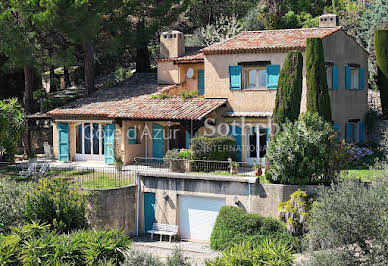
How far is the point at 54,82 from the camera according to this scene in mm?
44281

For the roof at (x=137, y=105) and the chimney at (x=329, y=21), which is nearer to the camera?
the roof at (x=137, y=105)

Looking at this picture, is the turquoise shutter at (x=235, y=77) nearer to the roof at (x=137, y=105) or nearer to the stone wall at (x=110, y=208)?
the roof at (x=137, y=105)

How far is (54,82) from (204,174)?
23010 mm

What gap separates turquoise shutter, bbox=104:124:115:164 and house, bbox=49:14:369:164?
Result: 0.17 feet

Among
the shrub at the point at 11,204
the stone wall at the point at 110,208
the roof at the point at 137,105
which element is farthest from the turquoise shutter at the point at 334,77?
the shrub at the point at 11,204

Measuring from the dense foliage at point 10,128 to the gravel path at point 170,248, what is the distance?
946 cm

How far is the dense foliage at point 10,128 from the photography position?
29828mm

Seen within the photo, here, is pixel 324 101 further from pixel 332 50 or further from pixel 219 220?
pixel 219 220

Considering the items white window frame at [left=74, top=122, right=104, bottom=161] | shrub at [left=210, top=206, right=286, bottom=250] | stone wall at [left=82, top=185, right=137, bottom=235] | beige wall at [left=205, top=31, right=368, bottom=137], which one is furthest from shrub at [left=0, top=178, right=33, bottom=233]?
beige wall at [left=205, top=31, right=368, bottom=137]

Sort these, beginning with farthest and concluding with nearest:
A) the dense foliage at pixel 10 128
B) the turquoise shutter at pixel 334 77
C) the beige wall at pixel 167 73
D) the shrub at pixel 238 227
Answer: the beige wall at pixel 167 73
the dense foliage at pixel 10 128
the turquoise shutter at pixel 334 77
the shrub at pixel 238 227

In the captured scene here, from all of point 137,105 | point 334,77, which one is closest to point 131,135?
point 137,105

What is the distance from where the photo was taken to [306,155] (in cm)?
2270

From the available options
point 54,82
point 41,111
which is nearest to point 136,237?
point 41,111

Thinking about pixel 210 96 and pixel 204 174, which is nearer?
pixel 204 174
